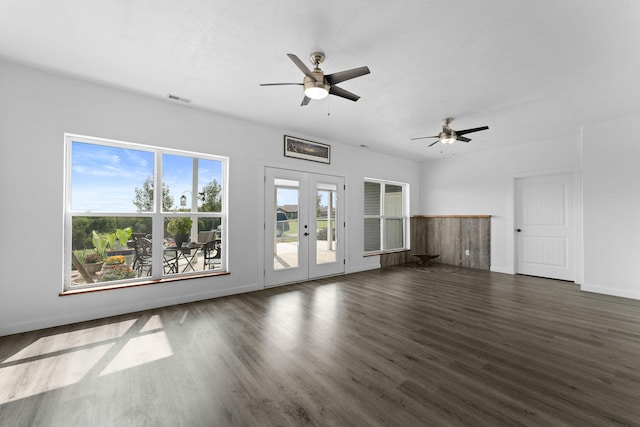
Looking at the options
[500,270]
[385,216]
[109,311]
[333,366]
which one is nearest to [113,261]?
[109,311]

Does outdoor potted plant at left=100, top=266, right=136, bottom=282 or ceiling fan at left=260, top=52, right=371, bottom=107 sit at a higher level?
ceiling fan at left=260, top=52, right=371, bottom=107

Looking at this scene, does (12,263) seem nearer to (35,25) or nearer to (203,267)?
(203,267)

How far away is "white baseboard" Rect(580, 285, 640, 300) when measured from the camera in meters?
4.06

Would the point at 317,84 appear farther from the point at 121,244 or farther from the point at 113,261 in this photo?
the point at 113,261

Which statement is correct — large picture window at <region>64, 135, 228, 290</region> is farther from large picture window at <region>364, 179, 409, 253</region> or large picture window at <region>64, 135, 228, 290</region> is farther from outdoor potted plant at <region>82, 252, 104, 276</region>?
large picture window at <region>364, 179, 409, 253</region>

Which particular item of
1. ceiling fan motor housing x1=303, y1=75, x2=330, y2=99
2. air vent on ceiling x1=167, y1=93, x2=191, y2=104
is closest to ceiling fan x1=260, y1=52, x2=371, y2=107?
ceiling fan motor housing x1=303, y1=75, x2=330, y2=99

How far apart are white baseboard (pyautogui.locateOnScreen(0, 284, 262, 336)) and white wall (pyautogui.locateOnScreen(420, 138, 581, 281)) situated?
5484 millimetres

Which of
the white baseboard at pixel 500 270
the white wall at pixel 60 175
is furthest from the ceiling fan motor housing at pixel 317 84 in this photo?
the white baseboard at pixel 500 270

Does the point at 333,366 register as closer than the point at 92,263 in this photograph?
Yes

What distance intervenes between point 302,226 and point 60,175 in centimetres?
342

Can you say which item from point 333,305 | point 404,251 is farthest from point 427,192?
point 333,305

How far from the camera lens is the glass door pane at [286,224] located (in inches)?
188

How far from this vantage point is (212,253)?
4.27 meters

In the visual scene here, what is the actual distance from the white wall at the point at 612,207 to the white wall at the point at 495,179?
61 cm
